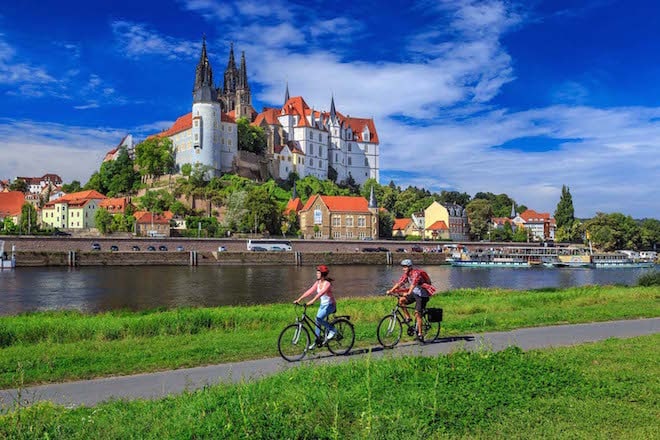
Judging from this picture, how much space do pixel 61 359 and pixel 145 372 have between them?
191cm

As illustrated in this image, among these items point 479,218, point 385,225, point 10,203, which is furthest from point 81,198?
point 479,218

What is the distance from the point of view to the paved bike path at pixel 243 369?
325 inches

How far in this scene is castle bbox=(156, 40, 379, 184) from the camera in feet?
361

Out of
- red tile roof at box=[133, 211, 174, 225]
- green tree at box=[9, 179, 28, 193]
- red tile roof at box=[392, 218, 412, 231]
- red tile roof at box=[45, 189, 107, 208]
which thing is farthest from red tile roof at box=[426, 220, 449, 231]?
green tree at box=[9, 179, 28, 193]

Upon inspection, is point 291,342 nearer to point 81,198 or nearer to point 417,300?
point 417,300

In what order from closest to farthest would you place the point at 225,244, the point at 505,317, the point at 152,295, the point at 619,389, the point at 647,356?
the point at 619,389
the point at 647,356
the point at 505,317
the point at 152,295
the point at 225,244

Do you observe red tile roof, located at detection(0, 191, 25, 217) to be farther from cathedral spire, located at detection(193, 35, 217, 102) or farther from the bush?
A: the bush

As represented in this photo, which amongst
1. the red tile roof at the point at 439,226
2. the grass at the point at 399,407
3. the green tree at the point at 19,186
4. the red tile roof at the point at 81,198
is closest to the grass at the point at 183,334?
the grass at the point at 399,407

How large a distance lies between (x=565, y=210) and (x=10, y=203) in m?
113

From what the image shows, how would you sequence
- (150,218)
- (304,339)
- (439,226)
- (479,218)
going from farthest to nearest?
(479,218)
(439,226)
(150,218)
(304,339)

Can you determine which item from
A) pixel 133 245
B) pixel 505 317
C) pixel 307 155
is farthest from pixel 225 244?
pixel 505 317

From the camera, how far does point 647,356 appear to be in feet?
31.9

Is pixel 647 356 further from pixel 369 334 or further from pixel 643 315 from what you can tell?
pixel 643 315

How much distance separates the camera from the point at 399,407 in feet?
22.4
